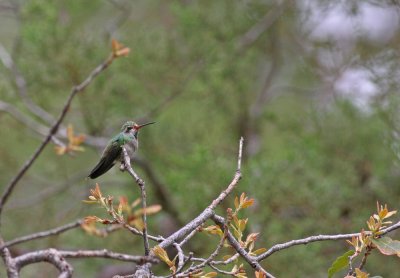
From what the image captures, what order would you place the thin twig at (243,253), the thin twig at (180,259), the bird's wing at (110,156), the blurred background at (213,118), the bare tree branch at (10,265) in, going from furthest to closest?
the blurred background at (213,118) < the bird's wing at (110,156) < the bare tree branch at (10,265) < the thin twig at (243,253) < the thin twig at (180,259)

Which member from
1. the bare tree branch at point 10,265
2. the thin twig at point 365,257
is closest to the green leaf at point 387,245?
the thin twig at point 365,257

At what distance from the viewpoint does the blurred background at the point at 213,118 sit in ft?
19.8

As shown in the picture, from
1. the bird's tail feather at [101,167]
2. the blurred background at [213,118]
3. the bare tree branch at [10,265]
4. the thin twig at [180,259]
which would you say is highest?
the blurred background at [213,118]

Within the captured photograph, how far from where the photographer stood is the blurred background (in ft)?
19.8

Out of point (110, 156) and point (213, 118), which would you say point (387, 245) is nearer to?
point (110, 156)

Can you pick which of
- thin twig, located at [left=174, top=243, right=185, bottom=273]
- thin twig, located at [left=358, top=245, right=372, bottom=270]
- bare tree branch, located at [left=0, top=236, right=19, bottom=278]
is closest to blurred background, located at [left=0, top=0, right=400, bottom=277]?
bare tree branch, located at [left=0, top=236, right=19, bottom=278]

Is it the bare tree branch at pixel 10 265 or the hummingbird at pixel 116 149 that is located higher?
the hummingbird at pixel 116 149

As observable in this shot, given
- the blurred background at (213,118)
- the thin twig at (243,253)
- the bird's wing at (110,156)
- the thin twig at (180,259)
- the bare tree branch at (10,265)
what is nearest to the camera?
the thin twig at (180,259)

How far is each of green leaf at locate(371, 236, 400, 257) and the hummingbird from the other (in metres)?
1.22

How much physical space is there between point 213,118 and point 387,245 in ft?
18.3

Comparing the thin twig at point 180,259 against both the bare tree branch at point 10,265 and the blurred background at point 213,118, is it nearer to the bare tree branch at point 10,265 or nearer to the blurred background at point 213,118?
the bare tree branch at point 10,265

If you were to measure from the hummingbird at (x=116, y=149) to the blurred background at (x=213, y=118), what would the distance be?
7.68ft

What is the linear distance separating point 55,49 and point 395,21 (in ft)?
12.6

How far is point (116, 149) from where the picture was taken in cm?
314
